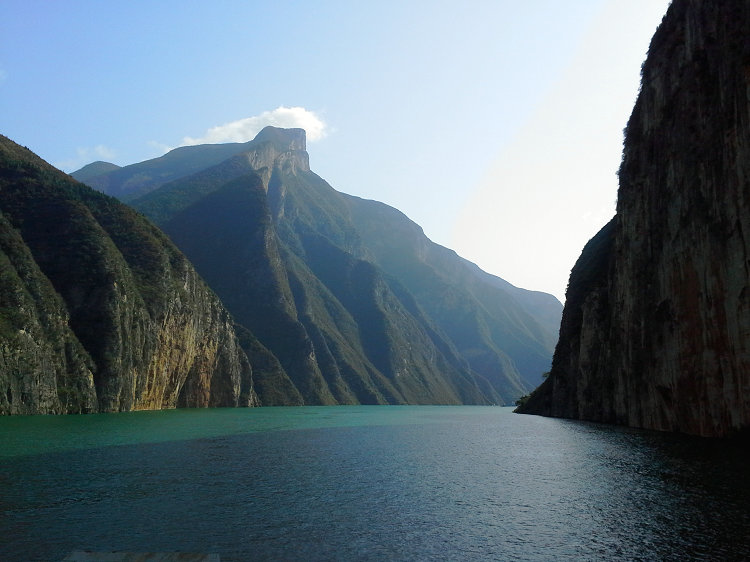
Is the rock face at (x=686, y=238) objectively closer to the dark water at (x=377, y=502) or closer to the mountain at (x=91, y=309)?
the dark water at (x=377, y=502)

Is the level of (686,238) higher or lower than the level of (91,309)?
higher

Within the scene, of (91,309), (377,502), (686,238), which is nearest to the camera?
(377,502)

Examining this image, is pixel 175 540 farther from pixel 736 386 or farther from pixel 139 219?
pixel 139 219

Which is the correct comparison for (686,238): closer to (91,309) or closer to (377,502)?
(377,502)

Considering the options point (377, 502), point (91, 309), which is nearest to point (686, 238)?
point (377, 502)

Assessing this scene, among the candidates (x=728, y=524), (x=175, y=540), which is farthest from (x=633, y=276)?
(x=175, y=540)

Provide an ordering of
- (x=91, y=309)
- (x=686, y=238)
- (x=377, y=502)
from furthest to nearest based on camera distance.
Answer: (x=91, y=309), (x=686, y=238), (x=377, y=502)
